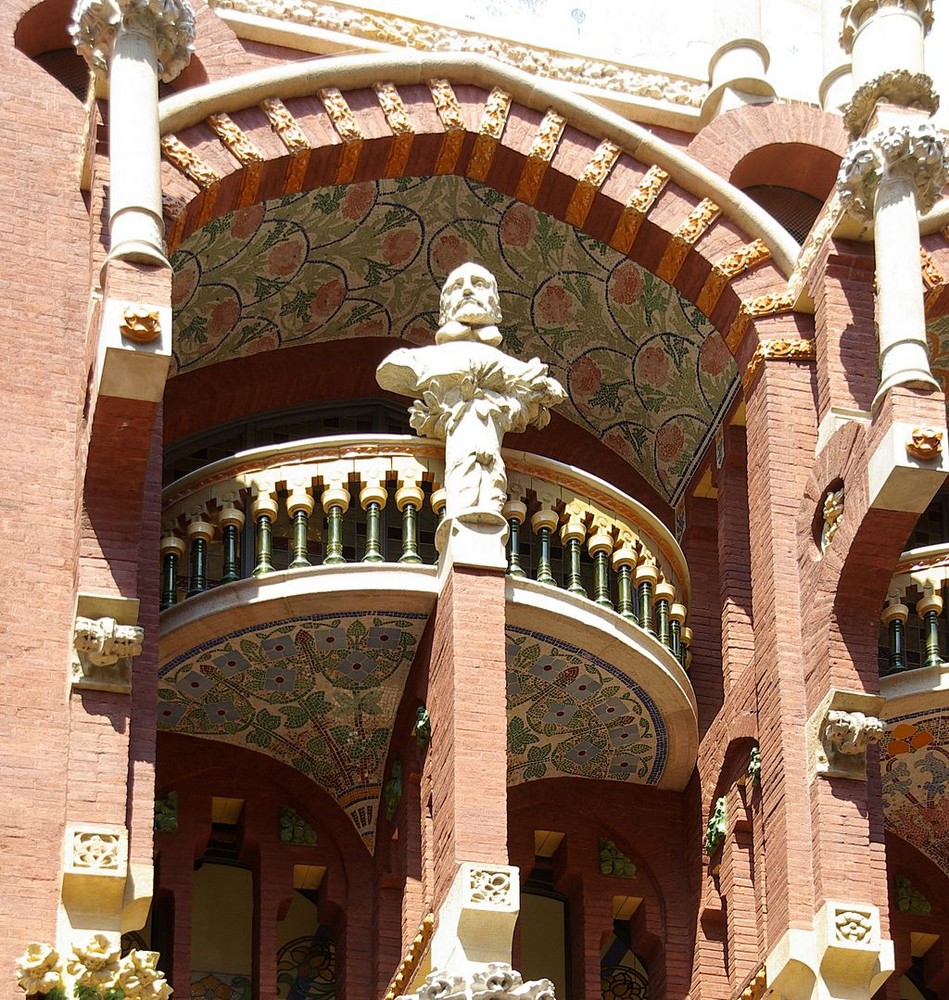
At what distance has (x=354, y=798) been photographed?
1498 cm

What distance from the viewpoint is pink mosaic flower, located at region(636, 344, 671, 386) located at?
16.3 m

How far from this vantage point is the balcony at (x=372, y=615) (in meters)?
14.1

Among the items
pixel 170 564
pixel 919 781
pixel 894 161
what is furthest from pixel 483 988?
pixel 894 161

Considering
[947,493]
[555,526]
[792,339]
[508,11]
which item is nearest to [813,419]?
[792,339]

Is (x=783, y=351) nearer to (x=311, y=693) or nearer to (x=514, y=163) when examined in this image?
(x=514, y=163)

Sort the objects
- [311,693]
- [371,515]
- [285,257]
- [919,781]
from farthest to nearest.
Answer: [285,257] < [919,781] < [311,693] < [371,515]

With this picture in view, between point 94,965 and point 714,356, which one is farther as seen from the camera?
point 714,356

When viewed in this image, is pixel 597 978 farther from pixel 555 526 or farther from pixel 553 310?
pixel 553 310

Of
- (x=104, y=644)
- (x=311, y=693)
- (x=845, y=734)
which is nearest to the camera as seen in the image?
(x=104, y=644)

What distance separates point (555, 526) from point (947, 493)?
3.66 metres

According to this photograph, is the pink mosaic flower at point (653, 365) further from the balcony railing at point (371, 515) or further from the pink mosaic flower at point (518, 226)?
the balcony railing at point (371, 515)

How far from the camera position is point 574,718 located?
14.9 metres

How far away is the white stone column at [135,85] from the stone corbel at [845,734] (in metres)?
3.82

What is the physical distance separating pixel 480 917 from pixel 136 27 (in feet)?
15.2
